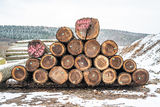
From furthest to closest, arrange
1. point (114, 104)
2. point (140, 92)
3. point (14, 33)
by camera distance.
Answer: point (14, 33), point (140, 92), point (114, 104)

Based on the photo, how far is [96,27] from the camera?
16.5 ft

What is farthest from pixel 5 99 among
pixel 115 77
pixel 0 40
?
pixel 0 40

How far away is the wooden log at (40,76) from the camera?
5.01 meters

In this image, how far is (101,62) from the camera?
4988mm

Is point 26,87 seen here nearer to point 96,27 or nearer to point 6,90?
point 6,90

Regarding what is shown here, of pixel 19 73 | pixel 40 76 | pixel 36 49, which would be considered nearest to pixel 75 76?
pixel 40 76

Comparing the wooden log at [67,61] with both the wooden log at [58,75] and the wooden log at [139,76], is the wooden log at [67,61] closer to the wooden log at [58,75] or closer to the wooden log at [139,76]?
Answer: the wooden log at [58,75]

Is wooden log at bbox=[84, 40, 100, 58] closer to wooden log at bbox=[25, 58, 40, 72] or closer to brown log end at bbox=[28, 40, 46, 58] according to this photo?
brown log end at bbox=[28, 40, 46, 58]

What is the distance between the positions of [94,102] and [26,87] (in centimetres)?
273

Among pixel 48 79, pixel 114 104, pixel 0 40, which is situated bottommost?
pixel 114 104

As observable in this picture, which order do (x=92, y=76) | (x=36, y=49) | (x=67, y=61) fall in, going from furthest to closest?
(x=36, y=49), (x=67, y=61), (x=92, y=76)

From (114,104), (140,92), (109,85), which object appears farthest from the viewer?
(109,85)

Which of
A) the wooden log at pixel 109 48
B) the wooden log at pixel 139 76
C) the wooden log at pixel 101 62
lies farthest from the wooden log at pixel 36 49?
the wooden log at pixel 139 76

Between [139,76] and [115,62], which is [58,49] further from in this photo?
[139,76]
